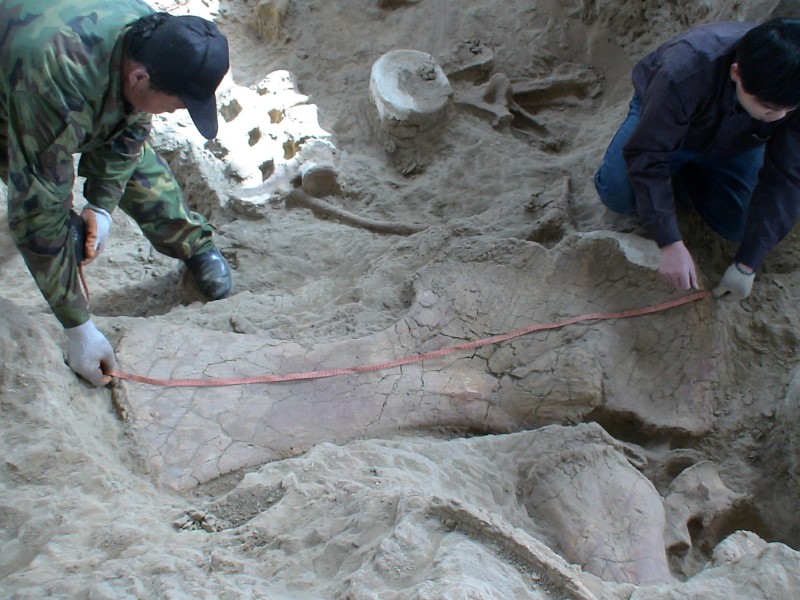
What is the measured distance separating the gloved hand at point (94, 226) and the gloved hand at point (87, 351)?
1.72 ft

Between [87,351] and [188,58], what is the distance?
0.76m

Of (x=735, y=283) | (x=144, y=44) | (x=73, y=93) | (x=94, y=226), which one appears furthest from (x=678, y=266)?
(x=94, y=226)

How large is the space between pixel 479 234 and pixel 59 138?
136cm

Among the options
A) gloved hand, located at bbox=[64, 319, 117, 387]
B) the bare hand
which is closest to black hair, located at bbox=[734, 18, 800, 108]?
the bare hand

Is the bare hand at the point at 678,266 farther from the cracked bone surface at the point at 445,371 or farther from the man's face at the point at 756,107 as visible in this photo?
the man's face at the point at 756,107

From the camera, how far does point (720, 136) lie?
203 cm

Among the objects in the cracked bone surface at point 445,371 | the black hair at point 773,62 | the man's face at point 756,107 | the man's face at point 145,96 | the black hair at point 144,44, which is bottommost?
the cracked bone surface at point 445,371

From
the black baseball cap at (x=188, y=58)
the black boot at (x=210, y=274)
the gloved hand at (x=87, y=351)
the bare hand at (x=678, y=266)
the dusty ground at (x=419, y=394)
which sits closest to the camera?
the dusty ground at (x=419, y=394)

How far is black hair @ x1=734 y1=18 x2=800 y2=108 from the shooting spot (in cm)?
161

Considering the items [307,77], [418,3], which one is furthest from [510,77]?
[307,77]

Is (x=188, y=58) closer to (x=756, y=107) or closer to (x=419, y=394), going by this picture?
(x=419, y=394)

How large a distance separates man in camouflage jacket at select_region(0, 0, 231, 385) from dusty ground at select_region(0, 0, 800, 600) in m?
0.16

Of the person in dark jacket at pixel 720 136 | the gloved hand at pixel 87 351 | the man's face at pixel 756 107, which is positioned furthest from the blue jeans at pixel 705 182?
the gloved hand at pixel 87 351

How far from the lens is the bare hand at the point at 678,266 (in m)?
2.01
